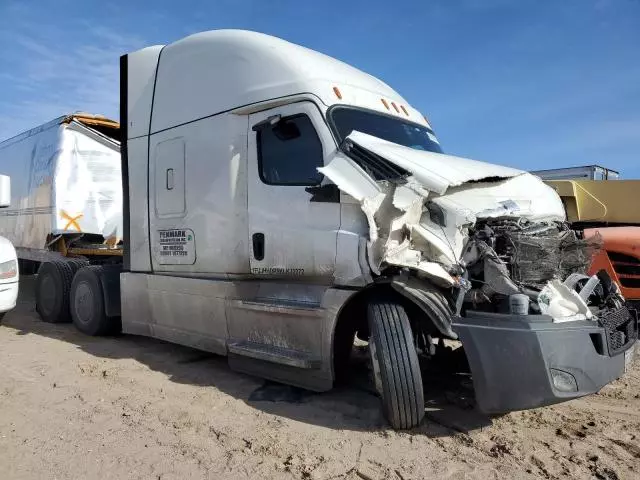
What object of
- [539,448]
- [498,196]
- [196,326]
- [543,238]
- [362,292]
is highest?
[498,196]

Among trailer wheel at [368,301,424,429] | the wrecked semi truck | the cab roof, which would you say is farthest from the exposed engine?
the wrecked semi truck

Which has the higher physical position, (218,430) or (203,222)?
(203,222)

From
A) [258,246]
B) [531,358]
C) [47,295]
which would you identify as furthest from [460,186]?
[47,295]

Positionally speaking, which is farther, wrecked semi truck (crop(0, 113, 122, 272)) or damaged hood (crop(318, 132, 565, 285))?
wrecked semi truck (crop(0, 113, 122, 272))

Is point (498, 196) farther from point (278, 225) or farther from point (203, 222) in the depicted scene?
point (203, 222)

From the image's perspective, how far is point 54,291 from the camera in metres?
7.84

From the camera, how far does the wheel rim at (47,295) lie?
25.8 feet

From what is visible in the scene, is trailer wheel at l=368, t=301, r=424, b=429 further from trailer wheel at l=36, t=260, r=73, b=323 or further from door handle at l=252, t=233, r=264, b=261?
trailer wheel at l=36, t=260, r=73, b=323

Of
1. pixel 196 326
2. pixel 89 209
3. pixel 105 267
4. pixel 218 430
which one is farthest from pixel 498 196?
pixel 89 209

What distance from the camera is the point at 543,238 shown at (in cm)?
390

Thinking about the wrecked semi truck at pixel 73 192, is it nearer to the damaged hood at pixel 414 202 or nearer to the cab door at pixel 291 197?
the cab door at pixel 291 197

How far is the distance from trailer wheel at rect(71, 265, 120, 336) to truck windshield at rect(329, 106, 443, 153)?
4048 millimetres

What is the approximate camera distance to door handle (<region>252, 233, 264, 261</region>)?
189 inches

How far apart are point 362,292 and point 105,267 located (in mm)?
4241
